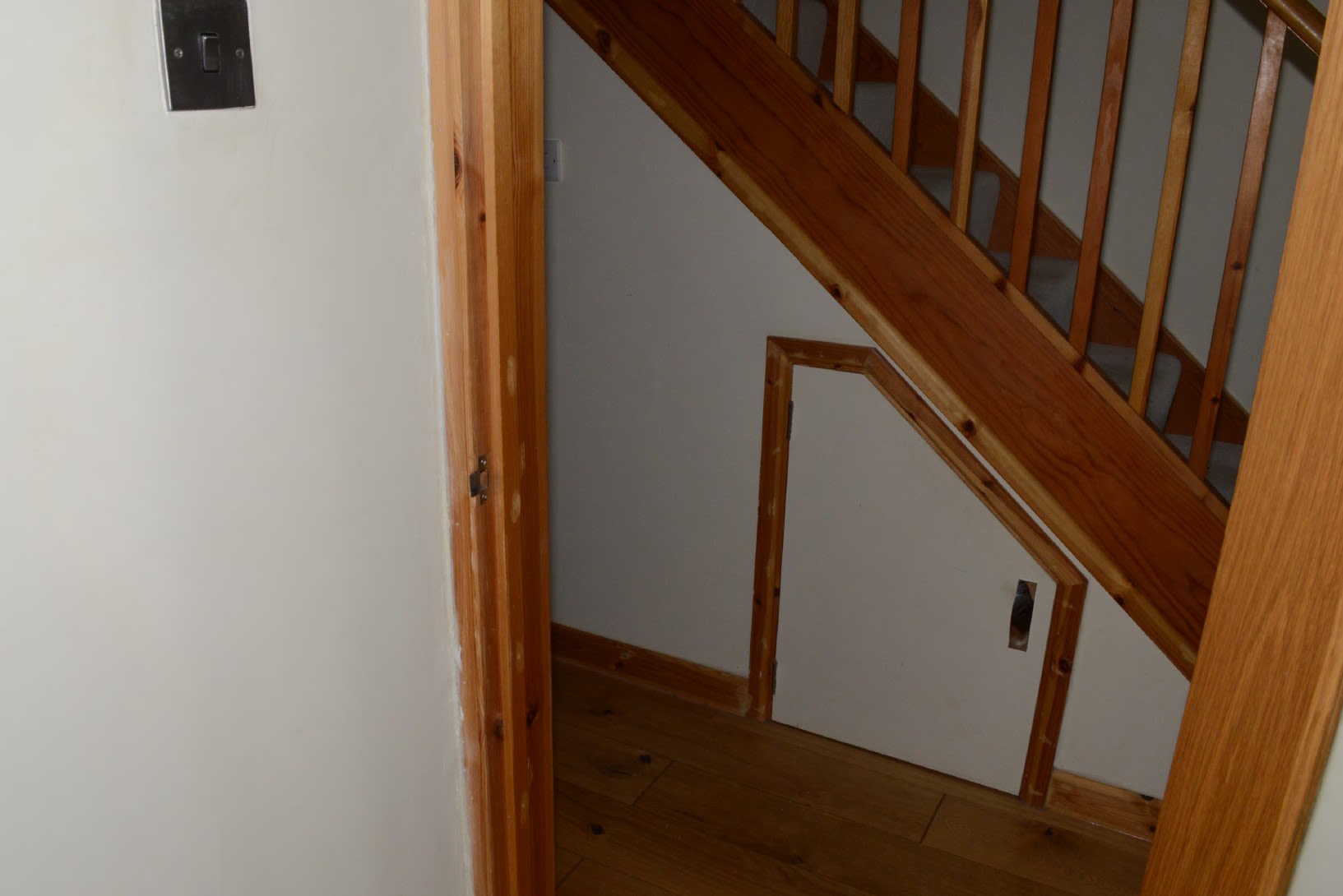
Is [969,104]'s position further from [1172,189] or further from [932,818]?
[932,818]

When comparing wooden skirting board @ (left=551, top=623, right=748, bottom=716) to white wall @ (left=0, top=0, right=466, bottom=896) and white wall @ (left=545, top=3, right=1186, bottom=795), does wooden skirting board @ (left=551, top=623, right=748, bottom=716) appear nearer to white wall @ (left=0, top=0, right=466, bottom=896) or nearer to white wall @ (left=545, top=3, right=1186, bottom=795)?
white wall @ (left=545, top=3, right=1186, bottom=795)

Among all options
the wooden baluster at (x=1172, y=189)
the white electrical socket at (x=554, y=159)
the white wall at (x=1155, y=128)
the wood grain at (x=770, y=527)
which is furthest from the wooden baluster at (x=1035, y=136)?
the white electrical socket at (x=554, y=159)

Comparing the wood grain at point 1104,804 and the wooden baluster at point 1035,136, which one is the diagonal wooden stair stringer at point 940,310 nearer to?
the wooden baluster at point 1035,136

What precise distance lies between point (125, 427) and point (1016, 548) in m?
1.73

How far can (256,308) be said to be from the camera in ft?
3.10

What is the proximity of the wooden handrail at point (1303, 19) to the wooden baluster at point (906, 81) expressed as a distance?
0.55 meters

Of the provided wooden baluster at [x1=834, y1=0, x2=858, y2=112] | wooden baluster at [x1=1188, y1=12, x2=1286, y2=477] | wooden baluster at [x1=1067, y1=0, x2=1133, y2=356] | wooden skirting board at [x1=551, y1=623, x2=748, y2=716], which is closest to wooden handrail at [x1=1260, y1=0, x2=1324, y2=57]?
wooden baluster at [x1=1188, y1=12, x2=1286, y2=477]

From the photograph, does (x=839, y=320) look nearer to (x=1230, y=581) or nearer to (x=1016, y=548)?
(x=1016, y=548)

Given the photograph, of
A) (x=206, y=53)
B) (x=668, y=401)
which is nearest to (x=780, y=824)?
(x=668, y=401)

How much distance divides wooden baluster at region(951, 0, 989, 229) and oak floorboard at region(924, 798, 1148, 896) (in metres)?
1.22

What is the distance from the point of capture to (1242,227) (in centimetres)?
168

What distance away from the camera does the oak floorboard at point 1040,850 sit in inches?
80.1

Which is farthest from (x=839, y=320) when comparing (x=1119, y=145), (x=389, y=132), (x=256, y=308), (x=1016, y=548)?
(x=256, y=308)

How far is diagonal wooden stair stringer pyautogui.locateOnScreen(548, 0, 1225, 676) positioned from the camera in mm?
1873
